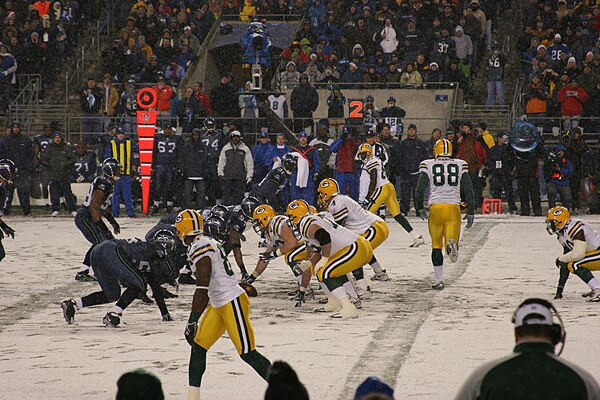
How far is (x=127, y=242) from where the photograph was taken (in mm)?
10984

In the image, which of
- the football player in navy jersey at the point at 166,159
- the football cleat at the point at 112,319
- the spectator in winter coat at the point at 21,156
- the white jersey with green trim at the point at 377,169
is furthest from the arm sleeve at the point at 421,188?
the spectator in winter coat at the point at 21,156

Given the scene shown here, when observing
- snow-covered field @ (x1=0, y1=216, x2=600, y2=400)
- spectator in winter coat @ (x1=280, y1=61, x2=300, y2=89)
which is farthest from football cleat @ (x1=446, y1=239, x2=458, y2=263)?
spectator in winter coat @ (x1=280, y1=61, x2=300, y2=89)

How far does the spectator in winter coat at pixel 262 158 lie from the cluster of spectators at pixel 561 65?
207 inches

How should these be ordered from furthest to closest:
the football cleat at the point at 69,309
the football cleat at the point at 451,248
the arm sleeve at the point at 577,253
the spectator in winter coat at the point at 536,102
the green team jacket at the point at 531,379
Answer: the spectator in winter coat at the point at 536,102 → the football cleat at the point at 451,248 → the arm sleeve at the point at 577,253 → the football cleat at the point at 69,309 → the green team jacket at the point at 531,379

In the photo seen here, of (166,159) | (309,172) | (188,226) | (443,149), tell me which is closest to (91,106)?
Result: (166,159)

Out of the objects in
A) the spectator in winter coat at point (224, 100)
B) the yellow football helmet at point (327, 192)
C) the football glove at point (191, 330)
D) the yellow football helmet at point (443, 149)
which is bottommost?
the football glove at point (191, 330)

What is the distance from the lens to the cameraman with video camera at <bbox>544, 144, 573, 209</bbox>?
69.6ft

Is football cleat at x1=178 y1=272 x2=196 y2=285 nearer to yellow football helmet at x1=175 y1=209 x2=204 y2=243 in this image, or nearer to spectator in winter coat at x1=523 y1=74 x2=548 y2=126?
yellow football helmet at x1=175 y1=209 x2=204 y2=243

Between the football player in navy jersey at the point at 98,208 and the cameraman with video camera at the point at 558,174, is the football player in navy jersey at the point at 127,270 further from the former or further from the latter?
the cameraman with video camera at the point at 558,174

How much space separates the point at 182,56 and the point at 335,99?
4.39m

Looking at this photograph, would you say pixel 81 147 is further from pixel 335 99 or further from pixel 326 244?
pixel 326 244

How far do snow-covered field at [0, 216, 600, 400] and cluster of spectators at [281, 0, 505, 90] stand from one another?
9420 mm

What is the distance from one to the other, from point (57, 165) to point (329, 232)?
11.6 metres

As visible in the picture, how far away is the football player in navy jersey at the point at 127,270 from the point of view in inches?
423
